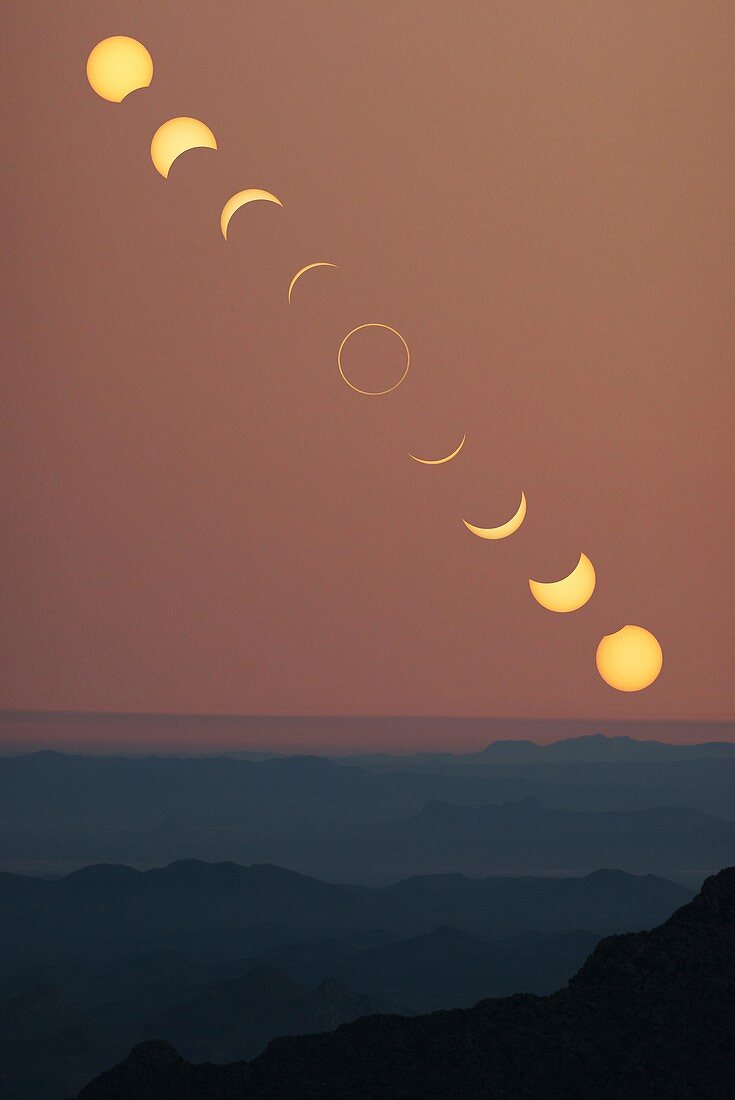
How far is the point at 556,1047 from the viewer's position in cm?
1717

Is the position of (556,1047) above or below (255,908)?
above

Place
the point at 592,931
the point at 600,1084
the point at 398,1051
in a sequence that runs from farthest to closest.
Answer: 1. the point at 592,931
2. the point at 398,1051
3. the point at 600,1084

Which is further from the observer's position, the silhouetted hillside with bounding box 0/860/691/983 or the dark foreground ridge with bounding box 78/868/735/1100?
the silhouetted hillside with bounding box 0/860/691/983

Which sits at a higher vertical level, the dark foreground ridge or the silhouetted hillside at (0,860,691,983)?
the dark foreground ridge

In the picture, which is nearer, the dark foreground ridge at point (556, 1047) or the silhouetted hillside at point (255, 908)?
the dark foreground ridge at point (556, 1047)

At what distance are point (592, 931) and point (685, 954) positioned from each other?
89.7m

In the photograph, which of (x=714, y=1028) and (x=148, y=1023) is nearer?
(x=714, y=1028)

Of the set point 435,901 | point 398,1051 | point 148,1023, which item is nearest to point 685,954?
point 398,1051

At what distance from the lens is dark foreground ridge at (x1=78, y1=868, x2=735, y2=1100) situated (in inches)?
650

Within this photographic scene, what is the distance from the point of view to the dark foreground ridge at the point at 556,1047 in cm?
1650

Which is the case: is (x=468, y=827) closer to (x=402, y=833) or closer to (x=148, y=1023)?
(x=402, y=833)

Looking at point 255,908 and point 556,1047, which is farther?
point 255,908

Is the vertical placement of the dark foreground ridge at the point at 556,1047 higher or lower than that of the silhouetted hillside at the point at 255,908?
higher

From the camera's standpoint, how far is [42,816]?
120500 mm
